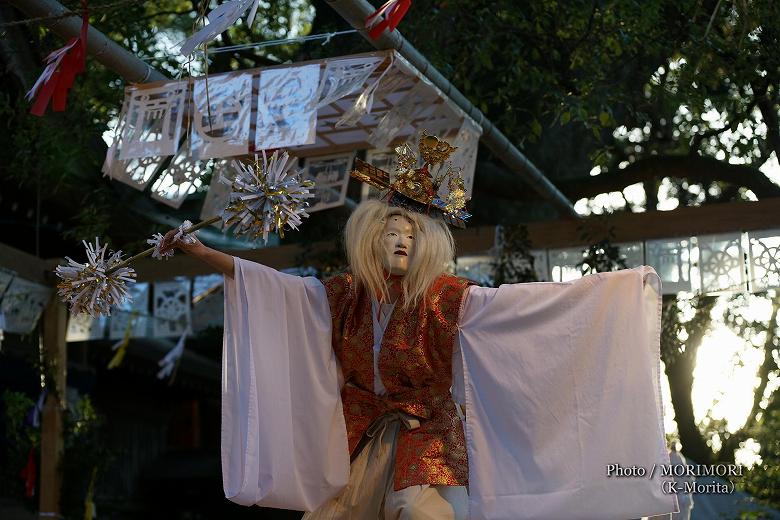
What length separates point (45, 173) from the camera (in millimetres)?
6715

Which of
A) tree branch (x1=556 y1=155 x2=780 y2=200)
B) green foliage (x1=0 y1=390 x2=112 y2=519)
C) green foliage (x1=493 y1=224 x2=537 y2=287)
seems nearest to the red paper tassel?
green foliage (x1=0 y1=390 x2=112 y2=519)

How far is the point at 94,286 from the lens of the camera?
3670 mm

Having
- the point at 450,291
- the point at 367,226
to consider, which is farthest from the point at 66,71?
the point at 450,291

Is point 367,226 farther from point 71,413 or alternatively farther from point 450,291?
point 71,413

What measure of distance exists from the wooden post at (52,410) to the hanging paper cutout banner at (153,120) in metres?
2.80

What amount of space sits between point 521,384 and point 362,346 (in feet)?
1.78

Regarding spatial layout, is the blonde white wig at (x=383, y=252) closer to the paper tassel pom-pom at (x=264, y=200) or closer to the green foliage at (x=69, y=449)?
the paper tassel pom-pom at (x=264, y=200)

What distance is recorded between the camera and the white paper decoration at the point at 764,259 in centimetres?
638

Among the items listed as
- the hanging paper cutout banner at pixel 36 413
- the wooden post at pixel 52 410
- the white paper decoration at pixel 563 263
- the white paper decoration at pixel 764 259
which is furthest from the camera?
the hanging paper cutout banner at pixel 36 413

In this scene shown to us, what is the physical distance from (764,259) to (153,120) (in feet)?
11.2

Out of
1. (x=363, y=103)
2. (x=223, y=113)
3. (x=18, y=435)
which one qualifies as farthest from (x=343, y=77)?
(x=18, y=435)

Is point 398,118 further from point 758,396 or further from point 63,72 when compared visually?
point 758,396

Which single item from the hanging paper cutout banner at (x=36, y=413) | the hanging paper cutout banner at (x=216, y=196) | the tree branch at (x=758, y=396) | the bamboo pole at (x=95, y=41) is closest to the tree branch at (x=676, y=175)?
the tree branch at (x=758, y=396)

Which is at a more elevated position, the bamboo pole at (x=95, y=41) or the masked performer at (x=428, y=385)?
the bamboo pole at (x=95, y=41)
